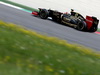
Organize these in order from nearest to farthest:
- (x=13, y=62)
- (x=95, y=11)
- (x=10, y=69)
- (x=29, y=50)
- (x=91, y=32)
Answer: (x=10, y=69)
(x=13, y=62)
(x=29, y=50)
(x=91, y=32)
(x=95, y=11)

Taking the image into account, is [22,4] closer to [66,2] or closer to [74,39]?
[66,2]

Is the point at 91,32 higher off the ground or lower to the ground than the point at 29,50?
lower

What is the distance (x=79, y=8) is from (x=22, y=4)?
4.27m

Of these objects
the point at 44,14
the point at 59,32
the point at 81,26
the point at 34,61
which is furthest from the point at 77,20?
the point at 34,61

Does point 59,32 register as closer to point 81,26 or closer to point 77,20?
point 81,26

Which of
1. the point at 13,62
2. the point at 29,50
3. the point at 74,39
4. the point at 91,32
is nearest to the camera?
the point at 13,62

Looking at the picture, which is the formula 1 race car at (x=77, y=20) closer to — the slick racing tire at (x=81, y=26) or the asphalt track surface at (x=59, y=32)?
the slick racing tire at (x=81, y=26)

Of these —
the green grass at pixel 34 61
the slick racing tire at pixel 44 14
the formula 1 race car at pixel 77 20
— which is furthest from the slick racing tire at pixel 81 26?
the green grass at pixel 34 61

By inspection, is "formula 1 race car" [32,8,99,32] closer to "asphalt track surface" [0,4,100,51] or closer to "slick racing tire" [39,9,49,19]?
"slick racing tire" [39,9,49,19]

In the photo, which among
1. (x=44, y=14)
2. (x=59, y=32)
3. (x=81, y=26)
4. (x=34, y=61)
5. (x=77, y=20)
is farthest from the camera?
(x=44, y=14)

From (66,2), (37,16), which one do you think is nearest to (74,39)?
(37,16)

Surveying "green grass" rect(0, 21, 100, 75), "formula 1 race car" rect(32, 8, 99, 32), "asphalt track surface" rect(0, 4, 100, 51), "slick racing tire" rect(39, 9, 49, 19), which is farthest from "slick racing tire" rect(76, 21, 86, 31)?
"green grass" rect(0, 21, 100, 75)

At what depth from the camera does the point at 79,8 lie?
17.7 meters

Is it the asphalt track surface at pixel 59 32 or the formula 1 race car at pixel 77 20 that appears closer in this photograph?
the asphalt track surface at pixel 59 32
